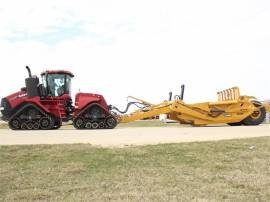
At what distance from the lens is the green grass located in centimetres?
876

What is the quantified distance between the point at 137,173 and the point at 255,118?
1791cm

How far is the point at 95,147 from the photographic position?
552 inches

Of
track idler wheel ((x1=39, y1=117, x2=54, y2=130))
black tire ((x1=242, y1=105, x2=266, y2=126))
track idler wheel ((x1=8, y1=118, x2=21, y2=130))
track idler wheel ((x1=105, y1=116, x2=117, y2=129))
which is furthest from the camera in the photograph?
black tire ((x1=242, y1=105, x2=266, y2=126))

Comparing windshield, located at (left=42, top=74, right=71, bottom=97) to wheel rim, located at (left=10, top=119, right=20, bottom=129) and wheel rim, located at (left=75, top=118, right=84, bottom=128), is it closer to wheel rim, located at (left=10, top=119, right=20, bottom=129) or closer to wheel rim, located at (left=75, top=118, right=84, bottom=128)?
wheel rim, located at (left=75, top=118, right=84, bottom=128)

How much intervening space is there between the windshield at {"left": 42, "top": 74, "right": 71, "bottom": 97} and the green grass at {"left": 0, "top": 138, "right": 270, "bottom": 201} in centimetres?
1264

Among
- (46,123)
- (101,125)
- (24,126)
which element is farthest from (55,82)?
(101,125)

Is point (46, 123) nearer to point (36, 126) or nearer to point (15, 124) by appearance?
point (36, 126)

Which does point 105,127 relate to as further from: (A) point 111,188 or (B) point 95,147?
(A) point 111,188

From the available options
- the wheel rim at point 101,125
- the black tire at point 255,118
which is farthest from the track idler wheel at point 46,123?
the black tire at point 255,118

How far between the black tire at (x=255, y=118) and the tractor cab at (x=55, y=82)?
30.9ft

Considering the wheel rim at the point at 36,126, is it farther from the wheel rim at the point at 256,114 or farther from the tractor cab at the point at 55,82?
the wheel rim at the point at 256,114

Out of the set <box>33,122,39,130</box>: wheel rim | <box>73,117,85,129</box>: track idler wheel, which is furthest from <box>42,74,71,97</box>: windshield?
<box>73,117,85,129</box>: track idler wheel

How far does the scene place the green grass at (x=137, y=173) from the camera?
876 centimetres

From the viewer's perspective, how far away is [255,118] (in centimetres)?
2723
